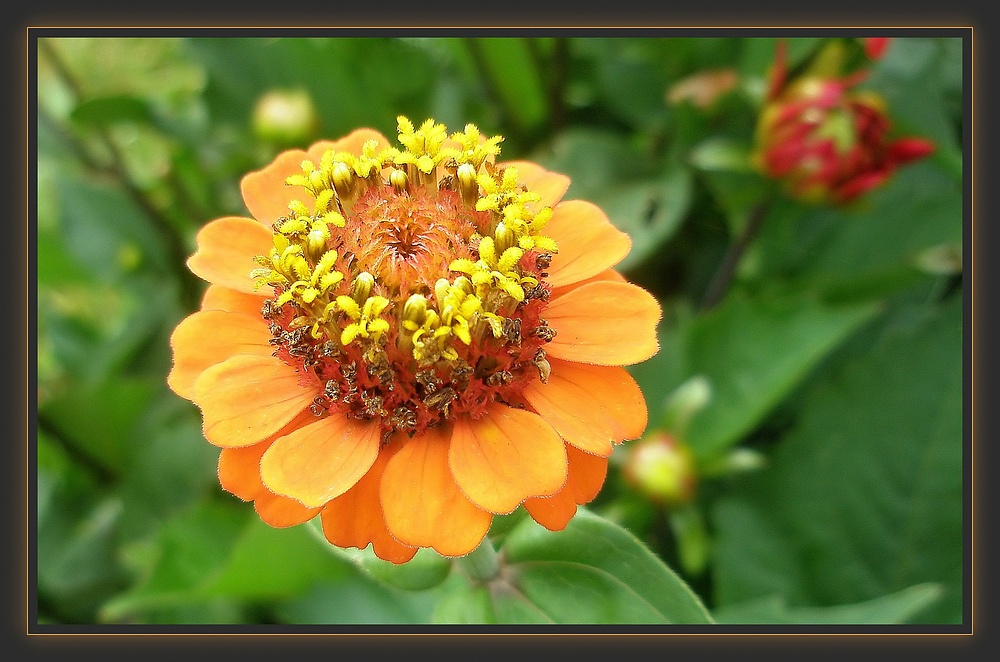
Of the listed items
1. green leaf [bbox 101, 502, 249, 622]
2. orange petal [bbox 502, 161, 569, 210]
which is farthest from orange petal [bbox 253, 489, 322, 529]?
green leaf [bbox 101, 502, 249, 622]

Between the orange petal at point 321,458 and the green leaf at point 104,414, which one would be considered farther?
the green leaf at point 104,414

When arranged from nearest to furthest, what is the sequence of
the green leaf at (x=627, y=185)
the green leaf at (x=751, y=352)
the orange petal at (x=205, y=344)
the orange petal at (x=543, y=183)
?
the orange petal at (x=205, y=344), the orange petal at (x=543, y=183), the green leaf at (x=751, y=352), the green leaf at (x=627, y=185)

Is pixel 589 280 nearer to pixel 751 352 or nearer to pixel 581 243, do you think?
pixel 581 243

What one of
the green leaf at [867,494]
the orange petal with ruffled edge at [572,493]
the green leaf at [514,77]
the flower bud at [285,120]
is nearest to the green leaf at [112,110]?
the flower bud at [285,120]

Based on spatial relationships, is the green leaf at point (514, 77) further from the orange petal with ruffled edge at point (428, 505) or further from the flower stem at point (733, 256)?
the orange petal with ruffled edge at point (428, 505)

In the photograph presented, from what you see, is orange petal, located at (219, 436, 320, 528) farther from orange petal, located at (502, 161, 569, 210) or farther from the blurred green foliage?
orange petal, located at (502, 161, 569, 210)
